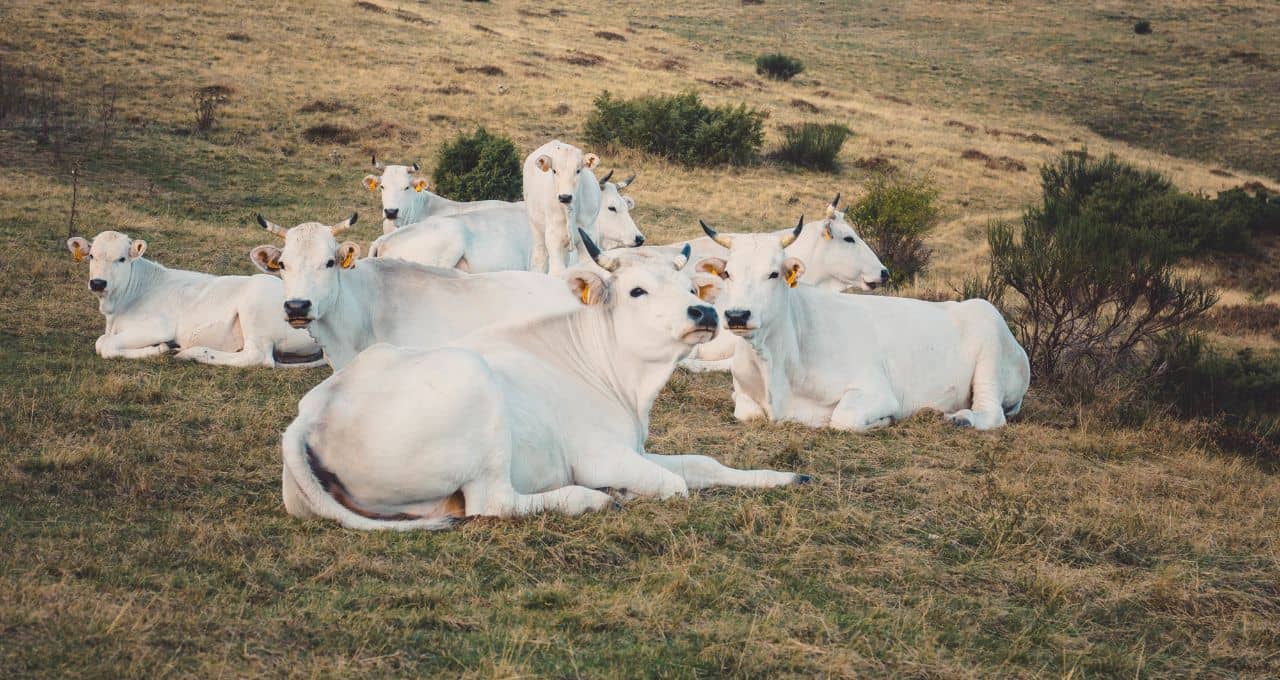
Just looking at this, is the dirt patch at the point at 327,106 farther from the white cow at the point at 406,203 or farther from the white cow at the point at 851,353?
the white cow at the point at 851,353

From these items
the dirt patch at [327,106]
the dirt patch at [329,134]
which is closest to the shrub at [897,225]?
the dirt patch at [329,134]

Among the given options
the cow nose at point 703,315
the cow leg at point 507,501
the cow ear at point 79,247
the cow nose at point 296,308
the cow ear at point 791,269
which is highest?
the cow nose at point 703,315

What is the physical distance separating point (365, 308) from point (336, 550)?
3.56 metres

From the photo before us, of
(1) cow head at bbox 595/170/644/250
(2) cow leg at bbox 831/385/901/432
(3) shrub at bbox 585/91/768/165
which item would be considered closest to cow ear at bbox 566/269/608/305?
(2) cow leg at bbox 831/385/901/432

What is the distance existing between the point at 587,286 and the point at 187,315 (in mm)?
5721

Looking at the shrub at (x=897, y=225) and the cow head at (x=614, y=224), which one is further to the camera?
the shrub at (x=897, y=225)

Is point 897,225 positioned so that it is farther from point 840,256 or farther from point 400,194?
point 400,194

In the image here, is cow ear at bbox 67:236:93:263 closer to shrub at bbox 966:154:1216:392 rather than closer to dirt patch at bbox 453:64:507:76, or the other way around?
shrub at bbox 966:154:1216:392

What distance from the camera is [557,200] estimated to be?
45.3ft

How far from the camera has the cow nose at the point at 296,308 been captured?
26.1 ft

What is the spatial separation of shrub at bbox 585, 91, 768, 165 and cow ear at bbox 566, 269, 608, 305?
21445 millimetres

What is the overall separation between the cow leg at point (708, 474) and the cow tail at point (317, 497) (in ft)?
5.05

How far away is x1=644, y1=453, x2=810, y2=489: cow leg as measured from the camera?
6.73m

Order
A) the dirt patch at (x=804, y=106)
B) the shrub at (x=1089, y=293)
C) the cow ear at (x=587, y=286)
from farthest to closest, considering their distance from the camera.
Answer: the dirt patch at (x=804, y=106), the shrub at (x=1089, y=293), the cow ear at (x=587, y=286)
